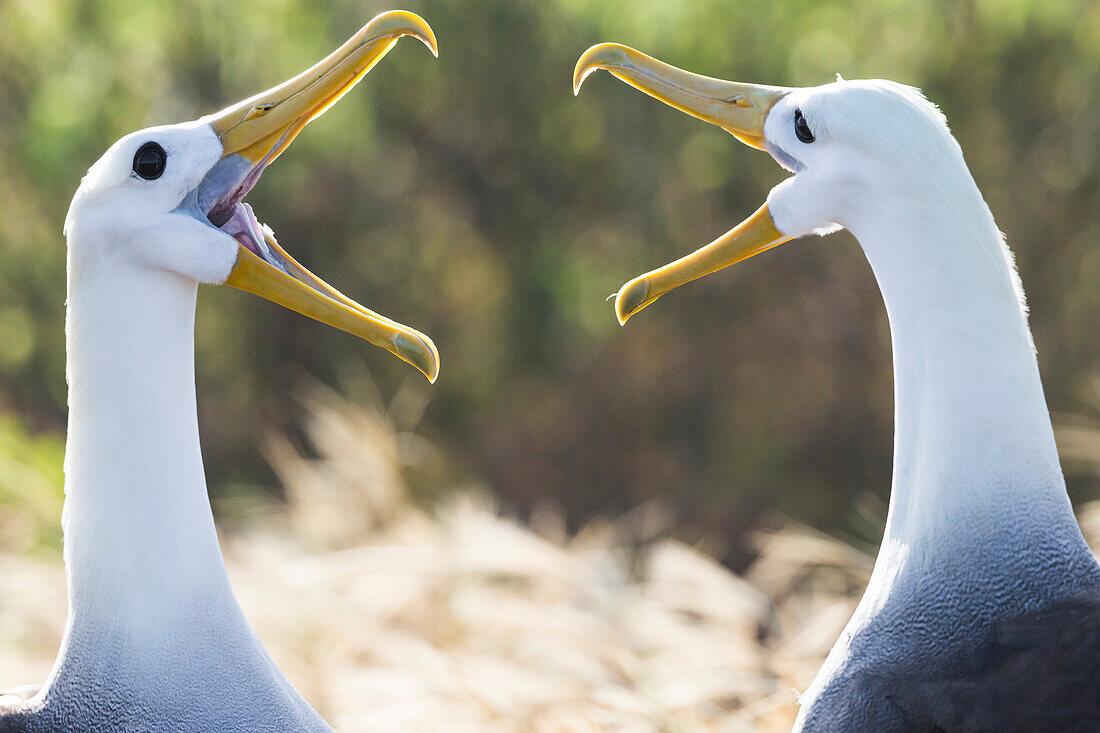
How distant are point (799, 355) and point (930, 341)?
199 inches

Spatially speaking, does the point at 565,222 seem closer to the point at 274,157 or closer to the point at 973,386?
the point at 274,157

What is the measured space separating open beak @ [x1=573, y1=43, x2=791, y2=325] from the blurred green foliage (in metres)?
3.71


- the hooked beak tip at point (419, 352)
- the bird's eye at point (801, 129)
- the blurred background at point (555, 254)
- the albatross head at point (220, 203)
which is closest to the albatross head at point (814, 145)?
the bird's eye at point (801, 129)

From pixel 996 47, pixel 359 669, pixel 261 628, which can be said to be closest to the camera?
pixel 359 669

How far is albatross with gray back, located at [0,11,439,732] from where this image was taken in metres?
2.54

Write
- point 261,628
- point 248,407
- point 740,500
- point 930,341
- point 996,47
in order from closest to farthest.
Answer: point 930,341, point 261,628, point 996,47, point 740,500, point 248,407

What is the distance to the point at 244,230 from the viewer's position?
108 inches

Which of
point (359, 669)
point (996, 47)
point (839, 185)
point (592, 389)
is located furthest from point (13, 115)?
point (839, 185)

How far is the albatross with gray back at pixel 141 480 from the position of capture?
2.54m

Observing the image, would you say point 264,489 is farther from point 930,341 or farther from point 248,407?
point 930,341

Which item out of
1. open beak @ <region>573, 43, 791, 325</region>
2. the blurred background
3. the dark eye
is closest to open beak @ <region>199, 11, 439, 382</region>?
the dark eye

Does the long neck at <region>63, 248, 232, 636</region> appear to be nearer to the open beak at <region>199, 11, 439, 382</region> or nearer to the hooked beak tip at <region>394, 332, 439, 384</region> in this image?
the open beak at <region>199, 11, 439, 382</region>

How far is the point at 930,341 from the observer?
2496 mm

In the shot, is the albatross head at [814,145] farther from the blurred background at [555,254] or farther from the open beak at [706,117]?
the blurred background at [555,254]
